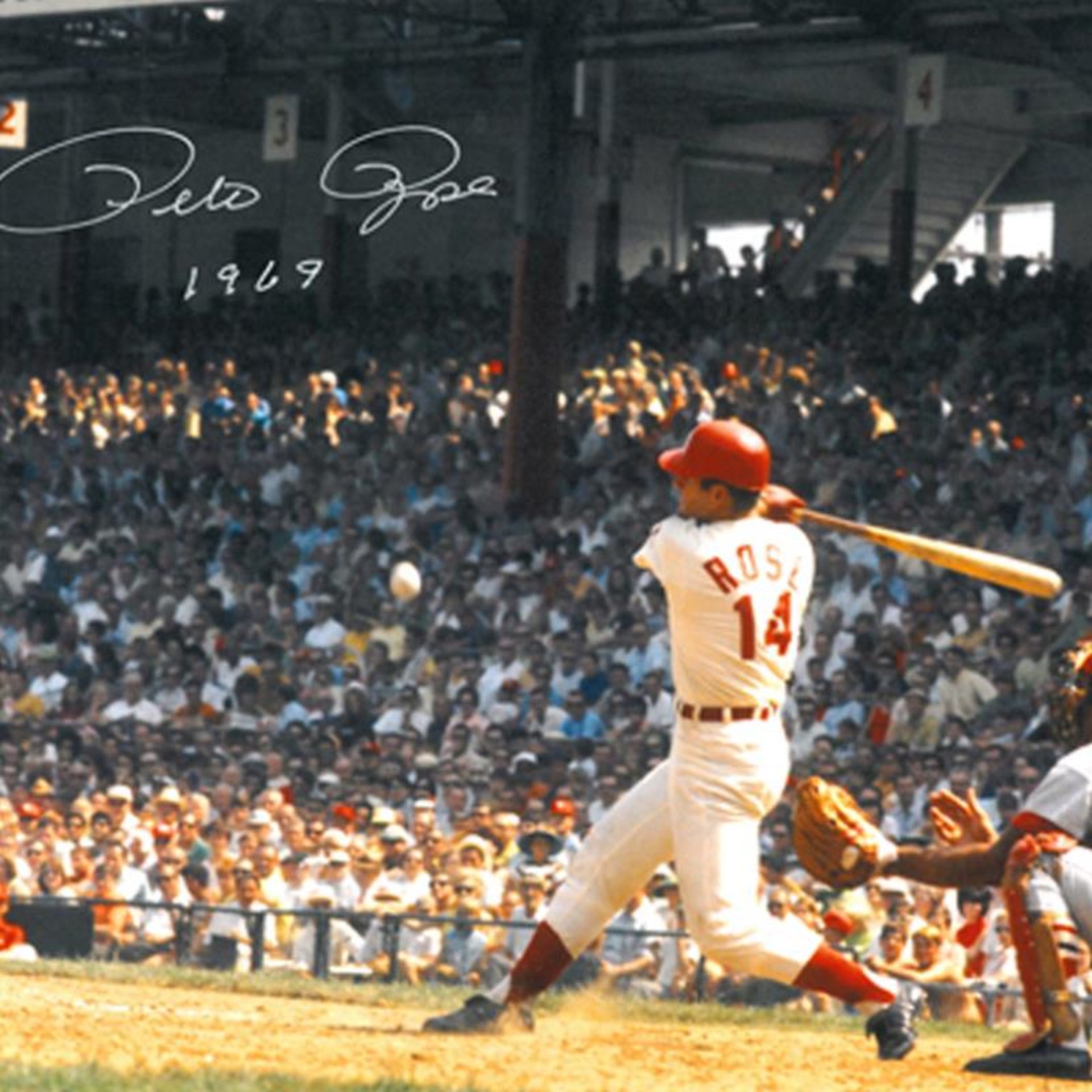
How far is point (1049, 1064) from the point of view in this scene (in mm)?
7840

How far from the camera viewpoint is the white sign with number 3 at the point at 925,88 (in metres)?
25.2

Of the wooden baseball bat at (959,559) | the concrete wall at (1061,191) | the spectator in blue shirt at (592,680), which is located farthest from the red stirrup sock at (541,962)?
the concrete wall at (1061,191)

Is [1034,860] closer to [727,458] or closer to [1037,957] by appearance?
[1037,957]

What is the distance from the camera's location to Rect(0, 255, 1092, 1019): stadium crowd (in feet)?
45.2

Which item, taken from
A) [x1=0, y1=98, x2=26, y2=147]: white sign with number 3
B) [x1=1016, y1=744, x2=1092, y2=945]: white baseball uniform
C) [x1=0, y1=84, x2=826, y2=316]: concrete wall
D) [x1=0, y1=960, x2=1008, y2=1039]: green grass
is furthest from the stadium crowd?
[x1=0, y1=84, x2=826, y2=316]: concrete wall

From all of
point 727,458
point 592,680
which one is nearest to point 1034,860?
point 727,458

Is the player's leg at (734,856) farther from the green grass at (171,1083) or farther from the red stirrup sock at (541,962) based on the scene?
the green grass at (171,1083)

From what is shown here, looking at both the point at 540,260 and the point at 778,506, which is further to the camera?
the point at 540,260

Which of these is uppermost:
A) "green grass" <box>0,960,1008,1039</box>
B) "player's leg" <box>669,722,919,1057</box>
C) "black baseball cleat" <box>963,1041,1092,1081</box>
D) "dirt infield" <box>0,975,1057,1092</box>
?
"player's leg" <box>669,722,919,1057</box>

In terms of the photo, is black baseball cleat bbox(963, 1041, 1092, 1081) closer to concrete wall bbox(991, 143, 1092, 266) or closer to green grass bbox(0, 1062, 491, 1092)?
green grass bbox(0, 1062, 491, 1092)

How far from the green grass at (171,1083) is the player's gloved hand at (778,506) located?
1921mm

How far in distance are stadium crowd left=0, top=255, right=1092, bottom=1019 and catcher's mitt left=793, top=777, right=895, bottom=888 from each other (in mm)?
3670

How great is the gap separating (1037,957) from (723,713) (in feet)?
3.53
